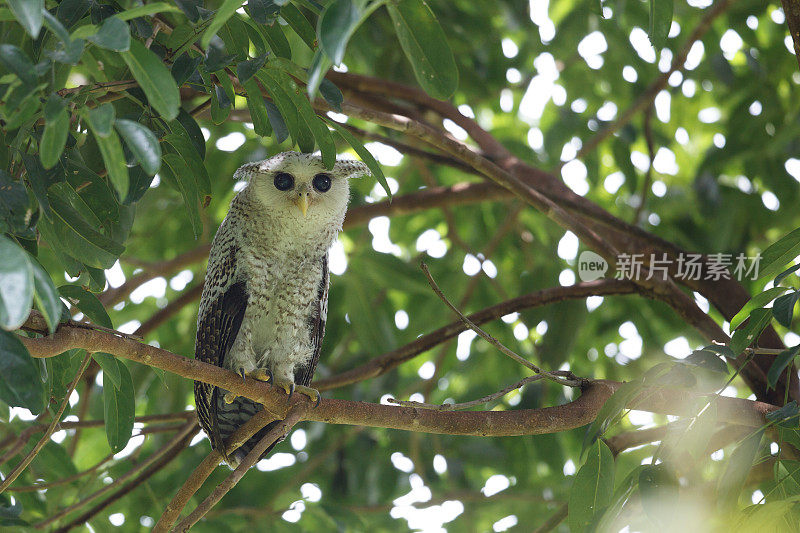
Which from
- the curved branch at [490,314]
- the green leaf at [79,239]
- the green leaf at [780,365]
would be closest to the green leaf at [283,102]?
the green leaf at [79,239]

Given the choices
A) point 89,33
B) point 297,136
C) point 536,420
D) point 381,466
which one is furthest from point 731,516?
point 381,466

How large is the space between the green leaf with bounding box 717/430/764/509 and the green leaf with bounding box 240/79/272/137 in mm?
1452

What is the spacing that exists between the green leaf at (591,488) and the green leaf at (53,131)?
143 centimetres

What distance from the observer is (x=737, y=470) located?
1.75 metres

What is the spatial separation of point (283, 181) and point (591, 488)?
175 cm

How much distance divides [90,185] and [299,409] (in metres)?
0.89

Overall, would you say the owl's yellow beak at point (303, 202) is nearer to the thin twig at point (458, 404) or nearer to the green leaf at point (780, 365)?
the thin twig at point (458, 404)

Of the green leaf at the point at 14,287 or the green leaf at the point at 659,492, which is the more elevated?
the green leaf at the point at 14,287

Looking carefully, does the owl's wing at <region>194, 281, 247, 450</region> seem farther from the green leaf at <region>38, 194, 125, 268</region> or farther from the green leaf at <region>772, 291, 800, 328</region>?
the green leaf at <region>772, 291, 800, 328</region>

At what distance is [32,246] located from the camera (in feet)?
5.84

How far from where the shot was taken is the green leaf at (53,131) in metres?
1.29

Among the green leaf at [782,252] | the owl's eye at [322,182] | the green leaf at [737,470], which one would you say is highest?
the owl's eye at [322,182]

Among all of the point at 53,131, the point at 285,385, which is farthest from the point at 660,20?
the point at 285,385

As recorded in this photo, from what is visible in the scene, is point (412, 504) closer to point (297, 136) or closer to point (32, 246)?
point (297, 136)
